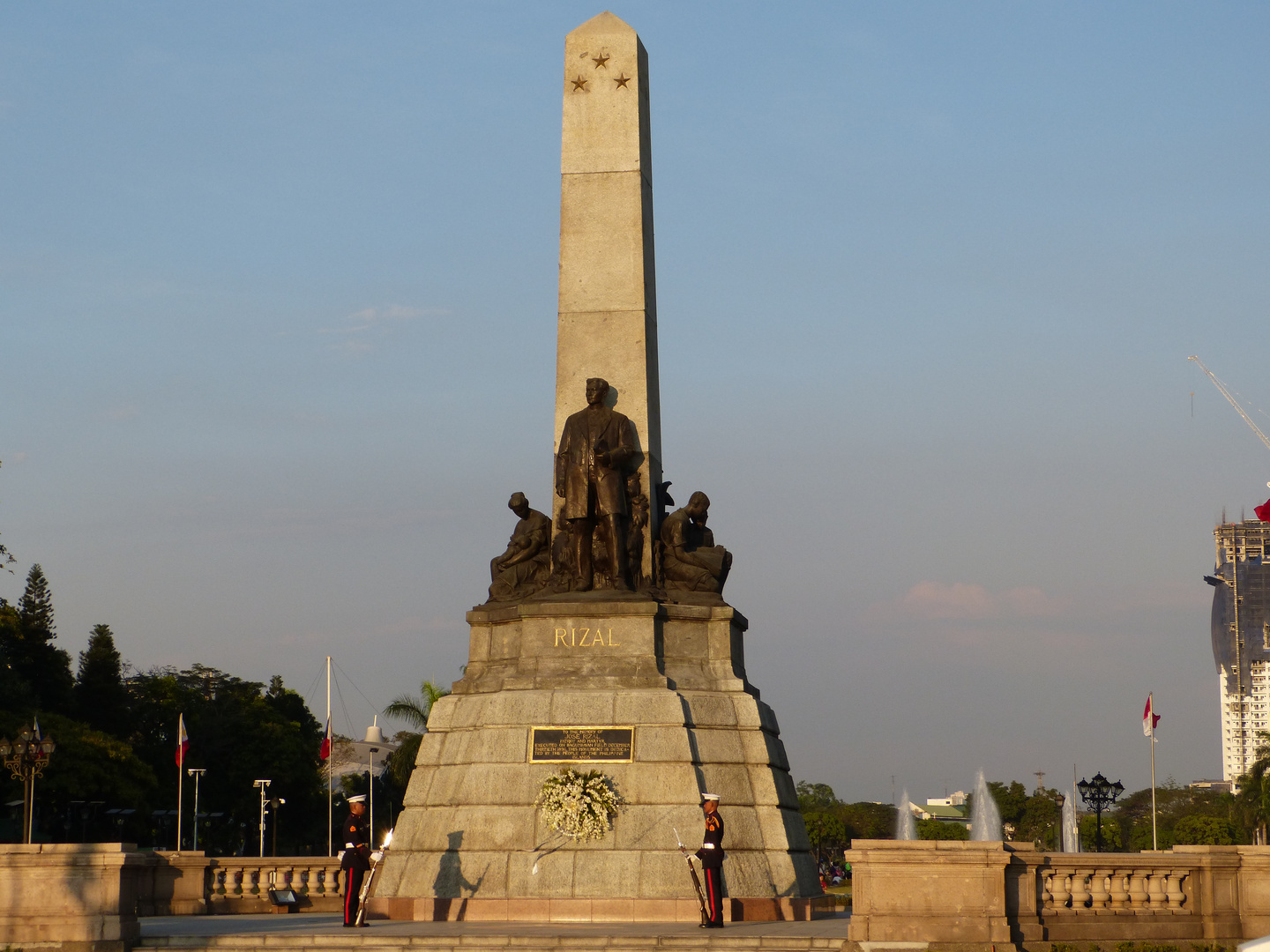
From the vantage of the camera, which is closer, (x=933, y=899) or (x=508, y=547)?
(x=933, y=899)

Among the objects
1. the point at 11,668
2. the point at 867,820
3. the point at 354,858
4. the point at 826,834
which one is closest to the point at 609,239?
the point at 354,858

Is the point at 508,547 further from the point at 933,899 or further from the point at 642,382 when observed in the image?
the point at 933,899

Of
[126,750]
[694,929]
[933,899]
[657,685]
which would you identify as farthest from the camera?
[126,750]

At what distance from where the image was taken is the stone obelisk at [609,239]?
909 inches

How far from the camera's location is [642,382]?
Result: 22953mm

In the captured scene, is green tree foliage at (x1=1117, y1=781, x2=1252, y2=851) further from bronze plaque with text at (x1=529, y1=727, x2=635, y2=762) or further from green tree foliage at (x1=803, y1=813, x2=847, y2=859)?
bronze plaque with text at (x1=529, y1=727, x2=635, y2=762)

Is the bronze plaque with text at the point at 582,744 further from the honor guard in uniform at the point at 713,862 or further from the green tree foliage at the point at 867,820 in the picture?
the green tree foliage at the point at 867,820

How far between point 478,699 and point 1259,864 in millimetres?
9988

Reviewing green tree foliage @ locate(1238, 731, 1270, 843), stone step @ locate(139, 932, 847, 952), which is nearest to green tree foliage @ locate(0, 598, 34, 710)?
stone step @ locate(139, 932, 847, 952)

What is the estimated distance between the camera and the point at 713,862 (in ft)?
59.2

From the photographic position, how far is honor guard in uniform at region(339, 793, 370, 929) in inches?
720

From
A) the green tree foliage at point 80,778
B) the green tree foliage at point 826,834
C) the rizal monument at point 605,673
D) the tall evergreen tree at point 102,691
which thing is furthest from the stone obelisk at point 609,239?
the green tree foliage at point 826,834

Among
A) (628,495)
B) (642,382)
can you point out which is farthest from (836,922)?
(642,382)

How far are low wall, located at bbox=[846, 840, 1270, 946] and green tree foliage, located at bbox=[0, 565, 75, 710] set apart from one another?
46366 millimetres
